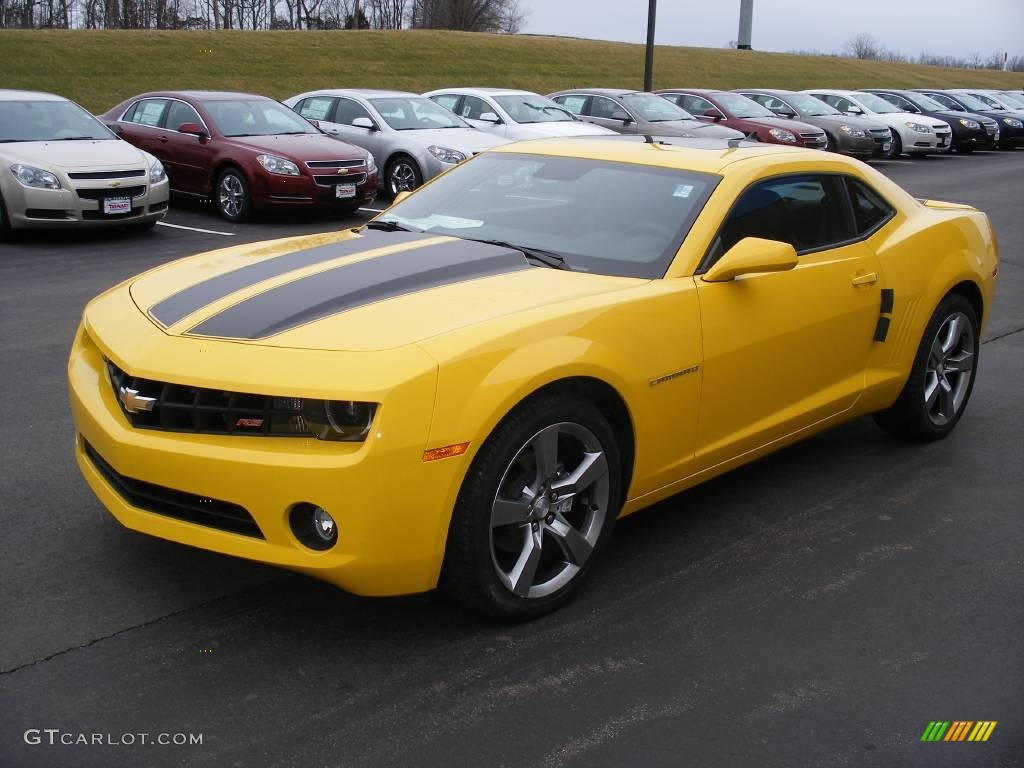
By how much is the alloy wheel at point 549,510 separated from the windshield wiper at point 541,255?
2.77 ft

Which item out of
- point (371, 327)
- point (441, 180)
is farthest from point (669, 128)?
point (371, 327)

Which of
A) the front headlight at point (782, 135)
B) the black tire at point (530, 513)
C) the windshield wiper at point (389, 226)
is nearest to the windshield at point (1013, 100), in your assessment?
the front headlight at point (782, 135)

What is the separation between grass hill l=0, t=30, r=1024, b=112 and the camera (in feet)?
111

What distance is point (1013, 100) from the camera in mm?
35125

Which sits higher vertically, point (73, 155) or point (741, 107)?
point (741, 107)

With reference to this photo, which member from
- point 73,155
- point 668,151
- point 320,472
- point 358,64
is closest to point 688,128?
point 73,155

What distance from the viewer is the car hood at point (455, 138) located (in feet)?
50.6

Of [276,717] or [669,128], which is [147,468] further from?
[669,128]

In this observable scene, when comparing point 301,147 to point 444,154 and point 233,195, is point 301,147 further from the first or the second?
point 444,154

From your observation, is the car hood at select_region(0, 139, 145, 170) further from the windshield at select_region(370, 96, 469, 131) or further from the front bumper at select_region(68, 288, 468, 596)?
the front bumper at select_region(68, 288, 468, 596)

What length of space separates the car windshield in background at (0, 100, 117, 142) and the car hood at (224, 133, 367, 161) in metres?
1.73

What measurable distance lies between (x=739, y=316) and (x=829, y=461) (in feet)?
4.88

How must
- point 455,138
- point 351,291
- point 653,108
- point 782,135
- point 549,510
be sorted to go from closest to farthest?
point 549,510
point 351,291
point 455,138
point 653,108
point 782,135

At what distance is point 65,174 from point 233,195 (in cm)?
264
